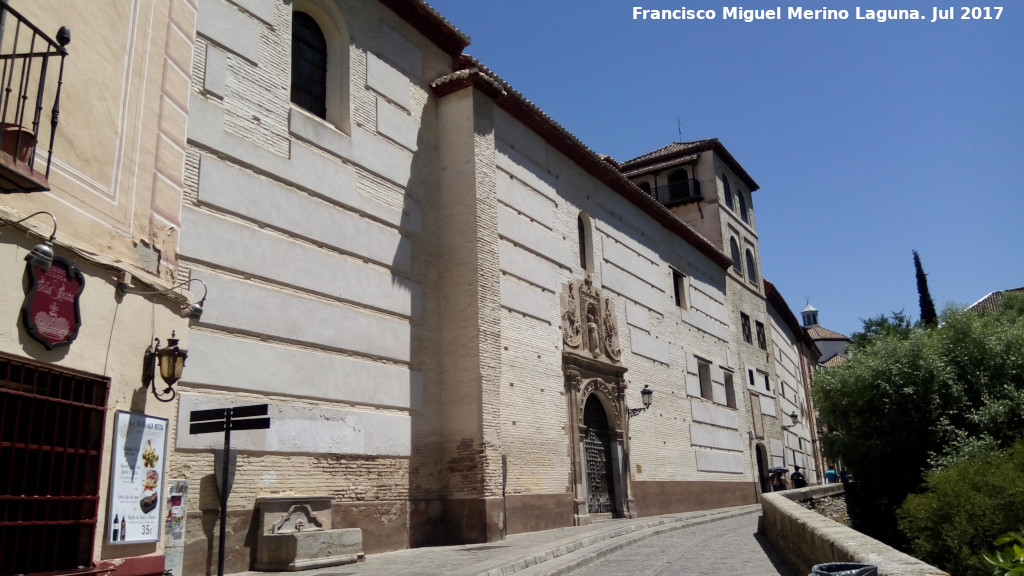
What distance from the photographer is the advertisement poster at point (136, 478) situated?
19.1 feet

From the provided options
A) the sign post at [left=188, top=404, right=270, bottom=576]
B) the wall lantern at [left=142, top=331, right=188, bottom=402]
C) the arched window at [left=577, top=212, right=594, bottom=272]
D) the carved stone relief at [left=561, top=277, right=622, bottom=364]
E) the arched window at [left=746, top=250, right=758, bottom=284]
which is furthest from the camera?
the arched window at [left=746, top=250, right=758, bottom=284]

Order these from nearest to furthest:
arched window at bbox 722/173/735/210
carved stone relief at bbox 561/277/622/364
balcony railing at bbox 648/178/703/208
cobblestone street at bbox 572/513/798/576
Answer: cobblestone street at bbox 572/513/798/576
carved stone relief at bbox 561/277/622/364
balcony railing at bbox 648/178/703/208
arched window at bbox 722/173/735/210

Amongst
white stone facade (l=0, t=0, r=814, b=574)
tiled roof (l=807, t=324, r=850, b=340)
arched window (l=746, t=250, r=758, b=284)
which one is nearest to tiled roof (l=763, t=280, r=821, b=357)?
arched window (l=746, t=250, r=758, b=284)

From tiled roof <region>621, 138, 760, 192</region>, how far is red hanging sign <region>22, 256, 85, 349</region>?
2574 cm

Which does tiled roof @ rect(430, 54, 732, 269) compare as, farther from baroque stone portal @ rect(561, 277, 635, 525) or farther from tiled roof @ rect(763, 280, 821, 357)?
tiled roof @ rect(763, 280, 821, 357)

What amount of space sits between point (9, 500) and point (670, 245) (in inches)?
746

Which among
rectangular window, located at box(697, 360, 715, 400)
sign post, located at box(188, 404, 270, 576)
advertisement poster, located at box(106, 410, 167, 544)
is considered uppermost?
rectangular window, located at box(697, 360, 715, 400)

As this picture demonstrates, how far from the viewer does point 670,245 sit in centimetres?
2202

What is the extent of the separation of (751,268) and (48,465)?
28064 mm

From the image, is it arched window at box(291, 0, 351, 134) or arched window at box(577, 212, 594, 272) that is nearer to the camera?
arched window at box(291, 0, 351, 134)

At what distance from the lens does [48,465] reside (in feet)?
17.0

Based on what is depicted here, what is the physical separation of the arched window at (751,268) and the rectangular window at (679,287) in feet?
27.2

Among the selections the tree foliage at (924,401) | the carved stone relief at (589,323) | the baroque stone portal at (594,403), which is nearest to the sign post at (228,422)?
the baroque stone portal at (594,403)

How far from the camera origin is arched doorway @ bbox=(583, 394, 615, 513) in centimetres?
1553
